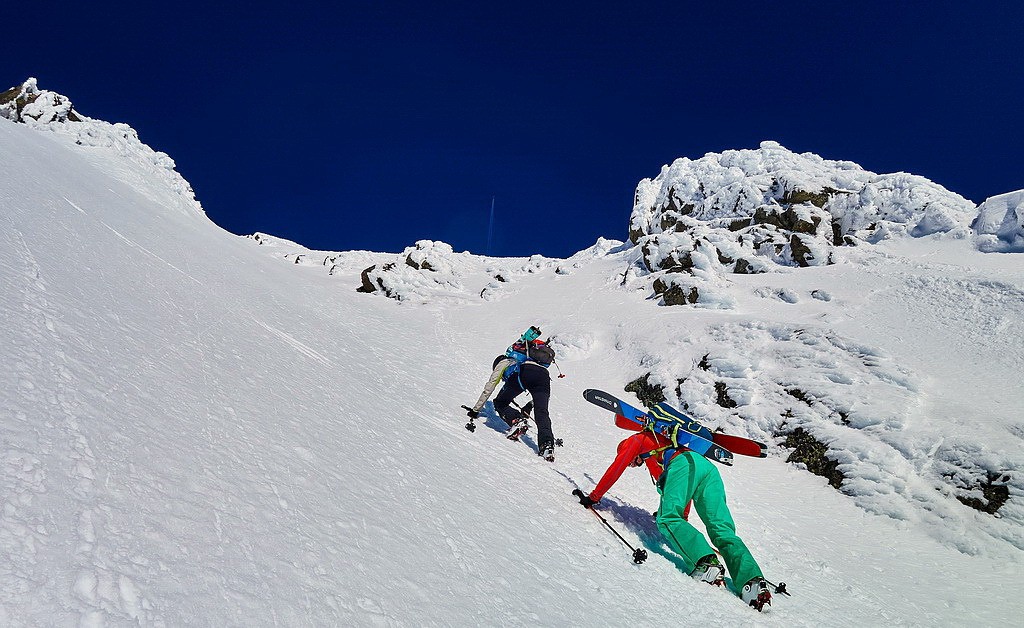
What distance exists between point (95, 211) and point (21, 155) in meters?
6.33

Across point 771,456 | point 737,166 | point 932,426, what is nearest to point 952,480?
point 932,426

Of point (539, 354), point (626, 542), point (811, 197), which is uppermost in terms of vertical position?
point (811, 197)

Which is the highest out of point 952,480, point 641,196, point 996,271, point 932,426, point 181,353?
point 641,196

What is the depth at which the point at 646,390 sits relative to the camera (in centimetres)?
1567

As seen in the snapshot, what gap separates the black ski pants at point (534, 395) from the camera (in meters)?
7.73

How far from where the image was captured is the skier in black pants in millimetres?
7726

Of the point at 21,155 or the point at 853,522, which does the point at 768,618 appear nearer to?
the point at 853,522

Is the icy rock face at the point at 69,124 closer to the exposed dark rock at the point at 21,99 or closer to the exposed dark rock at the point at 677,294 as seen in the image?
the exposed dark rock at the point at 21,99

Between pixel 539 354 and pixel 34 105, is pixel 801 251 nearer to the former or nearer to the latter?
pixel 539 354

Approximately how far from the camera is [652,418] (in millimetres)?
5809

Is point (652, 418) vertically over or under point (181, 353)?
over

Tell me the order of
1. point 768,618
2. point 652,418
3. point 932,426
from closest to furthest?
point 768,618 < point 652,418 < point 932,426

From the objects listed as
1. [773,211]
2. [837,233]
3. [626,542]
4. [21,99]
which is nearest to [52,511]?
[626,542]

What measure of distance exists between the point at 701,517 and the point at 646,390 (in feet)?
35.9
